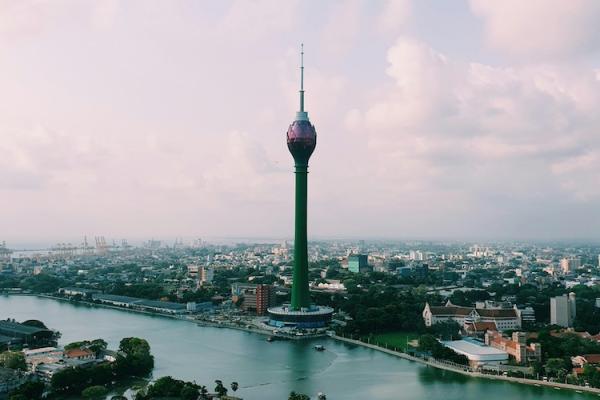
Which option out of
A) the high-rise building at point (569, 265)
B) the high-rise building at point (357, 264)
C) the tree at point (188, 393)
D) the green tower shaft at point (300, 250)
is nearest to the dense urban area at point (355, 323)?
the tree at point (188, 393)

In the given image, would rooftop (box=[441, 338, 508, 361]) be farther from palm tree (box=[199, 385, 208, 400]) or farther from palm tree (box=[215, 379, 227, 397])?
palm tree (box=[199, 385, 208, 400])

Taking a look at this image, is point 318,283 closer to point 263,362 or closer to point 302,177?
point 302,177

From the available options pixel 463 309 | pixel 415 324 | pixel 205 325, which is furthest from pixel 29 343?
pixel 463 309

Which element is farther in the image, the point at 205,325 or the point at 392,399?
the point at 205,325

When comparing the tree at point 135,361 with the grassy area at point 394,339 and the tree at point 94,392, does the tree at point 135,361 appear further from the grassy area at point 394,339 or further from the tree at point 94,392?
the grassy area at point 394,339

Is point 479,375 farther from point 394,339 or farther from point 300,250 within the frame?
point 300,250
